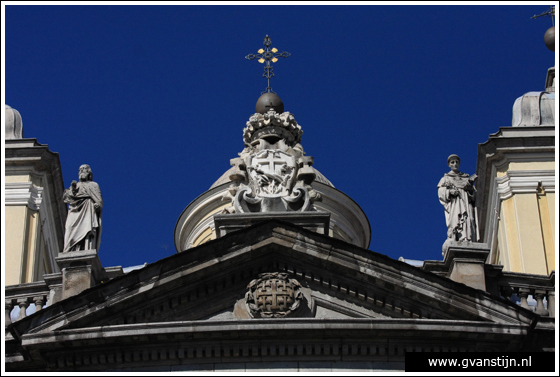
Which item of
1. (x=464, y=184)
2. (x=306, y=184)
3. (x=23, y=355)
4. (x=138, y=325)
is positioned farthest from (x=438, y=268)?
(x=23, y=355)

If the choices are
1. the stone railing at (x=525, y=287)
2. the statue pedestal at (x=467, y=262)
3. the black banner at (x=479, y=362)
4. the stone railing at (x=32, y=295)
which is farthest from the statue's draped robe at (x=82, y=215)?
the stone railing at (x=525, y=287)

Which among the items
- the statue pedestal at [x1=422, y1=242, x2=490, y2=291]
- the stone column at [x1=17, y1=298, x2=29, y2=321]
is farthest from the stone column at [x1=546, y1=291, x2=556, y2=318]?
the stone column at [x1=17, y1=298, x2=29, y2=321]

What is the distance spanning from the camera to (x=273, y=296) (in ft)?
81.3

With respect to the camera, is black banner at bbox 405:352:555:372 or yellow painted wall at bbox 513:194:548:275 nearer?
black banner at bbox 405:352:555:372

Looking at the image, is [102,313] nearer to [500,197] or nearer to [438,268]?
[438,268]

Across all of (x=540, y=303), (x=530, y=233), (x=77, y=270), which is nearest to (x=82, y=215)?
(x=77, y=270)

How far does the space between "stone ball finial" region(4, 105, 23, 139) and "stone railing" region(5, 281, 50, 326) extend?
9028mm

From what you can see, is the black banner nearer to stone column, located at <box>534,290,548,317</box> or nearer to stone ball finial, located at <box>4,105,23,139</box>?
stone column, located at <box>534,290,548,317</box>

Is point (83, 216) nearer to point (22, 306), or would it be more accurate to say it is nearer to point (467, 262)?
point (22, 306)

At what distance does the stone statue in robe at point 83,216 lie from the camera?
26.0 metres

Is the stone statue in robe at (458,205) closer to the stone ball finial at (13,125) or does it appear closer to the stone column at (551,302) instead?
the stone column at (551,302)

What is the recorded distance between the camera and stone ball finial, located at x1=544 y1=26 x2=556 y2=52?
1487 inches

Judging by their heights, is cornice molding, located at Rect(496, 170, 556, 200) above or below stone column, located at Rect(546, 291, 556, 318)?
above

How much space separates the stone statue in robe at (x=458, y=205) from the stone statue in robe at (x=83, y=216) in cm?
633
